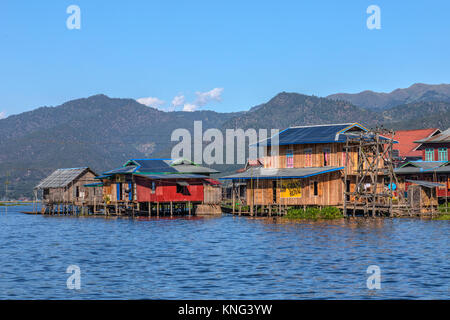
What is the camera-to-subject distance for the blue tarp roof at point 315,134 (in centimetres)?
6588

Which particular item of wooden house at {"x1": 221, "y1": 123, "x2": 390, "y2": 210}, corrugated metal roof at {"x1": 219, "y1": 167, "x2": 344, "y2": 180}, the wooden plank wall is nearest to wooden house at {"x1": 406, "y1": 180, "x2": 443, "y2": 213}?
wooden house at {"x1": 221, "y1": 123, "x2": 390, "y2": 210}

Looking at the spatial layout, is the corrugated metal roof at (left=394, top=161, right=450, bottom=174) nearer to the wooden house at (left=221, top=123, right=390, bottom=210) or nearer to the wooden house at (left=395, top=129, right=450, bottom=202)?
the wooden house at (left=395, top=129, right=450, bottom=202)

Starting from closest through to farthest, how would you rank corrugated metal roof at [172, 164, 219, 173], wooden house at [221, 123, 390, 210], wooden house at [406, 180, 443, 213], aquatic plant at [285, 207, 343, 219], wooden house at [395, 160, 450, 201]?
aquatic plant at [285, 207, 343, 219] → wooden house at [406, 180, 443, 213] → wooden house at [221, 123, 390, 210] → wooden house at [395, 160, 450, 201] → corrugated metal roof at [172, 164, 219, 173]

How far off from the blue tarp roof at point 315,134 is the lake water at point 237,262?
1294cm

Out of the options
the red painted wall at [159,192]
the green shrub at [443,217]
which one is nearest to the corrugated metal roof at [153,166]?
the red painted wall at [159,192]

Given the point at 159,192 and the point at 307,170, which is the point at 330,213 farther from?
the point at 159,192

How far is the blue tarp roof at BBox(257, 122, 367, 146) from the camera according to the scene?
65.9 metres

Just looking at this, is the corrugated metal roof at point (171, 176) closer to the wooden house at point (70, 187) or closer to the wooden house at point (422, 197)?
the wooden house at point (70, 187)

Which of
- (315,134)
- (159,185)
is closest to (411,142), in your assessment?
(315,134)

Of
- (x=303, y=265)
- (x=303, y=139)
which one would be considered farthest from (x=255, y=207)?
(x=303, y=265)

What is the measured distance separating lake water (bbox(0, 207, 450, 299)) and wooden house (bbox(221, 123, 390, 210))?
943cm

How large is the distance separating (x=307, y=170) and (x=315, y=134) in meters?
4.94

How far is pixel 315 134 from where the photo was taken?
6869cm

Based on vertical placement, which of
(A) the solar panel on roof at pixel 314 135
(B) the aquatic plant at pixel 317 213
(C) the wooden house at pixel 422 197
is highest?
(A) the solar panel on roof at pixel 314 135
